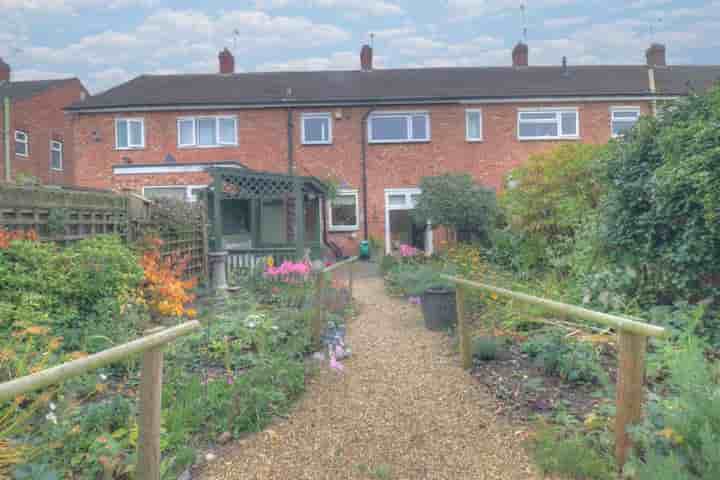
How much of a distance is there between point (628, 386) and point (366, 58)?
19637 mm

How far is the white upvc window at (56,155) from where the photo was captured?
2204cm

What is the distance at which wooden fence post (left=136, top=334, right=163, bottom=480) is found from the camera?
194 centimetres

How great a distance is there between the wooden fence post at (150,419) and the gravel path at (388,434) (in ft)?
1.96

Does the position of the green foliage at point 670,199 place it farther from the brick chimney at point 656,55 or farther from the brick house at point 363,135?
the brick chimney at point 656,55

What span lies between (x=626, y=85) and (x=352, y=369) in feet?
56.2

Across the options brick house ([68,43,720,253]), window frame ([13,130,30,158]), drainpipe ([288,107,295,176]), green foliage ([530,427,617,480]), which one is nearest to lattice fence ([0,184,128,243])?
green foliage ([530,427,617,480])

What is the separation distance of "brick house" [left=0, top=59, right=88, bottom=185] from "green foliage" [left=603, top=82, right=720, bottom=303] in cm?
2000

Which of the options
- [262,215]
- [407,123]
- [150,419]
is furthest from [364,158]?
[150,419]

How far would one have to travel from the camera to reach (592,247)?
5.42 meters

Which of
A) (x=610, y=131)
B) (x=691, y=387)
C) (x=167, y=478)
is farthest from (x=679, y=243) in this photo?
(x=610, y=131)

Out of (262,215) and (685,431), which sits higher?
(262,215)

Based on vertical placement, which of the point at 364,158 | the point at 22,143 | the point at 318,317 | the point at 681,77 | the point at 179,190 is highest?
the point at 681,77

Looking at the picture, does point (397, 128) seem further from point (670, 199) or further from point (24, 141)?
point (24, 141)

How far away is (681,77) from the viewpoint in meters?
18.6
